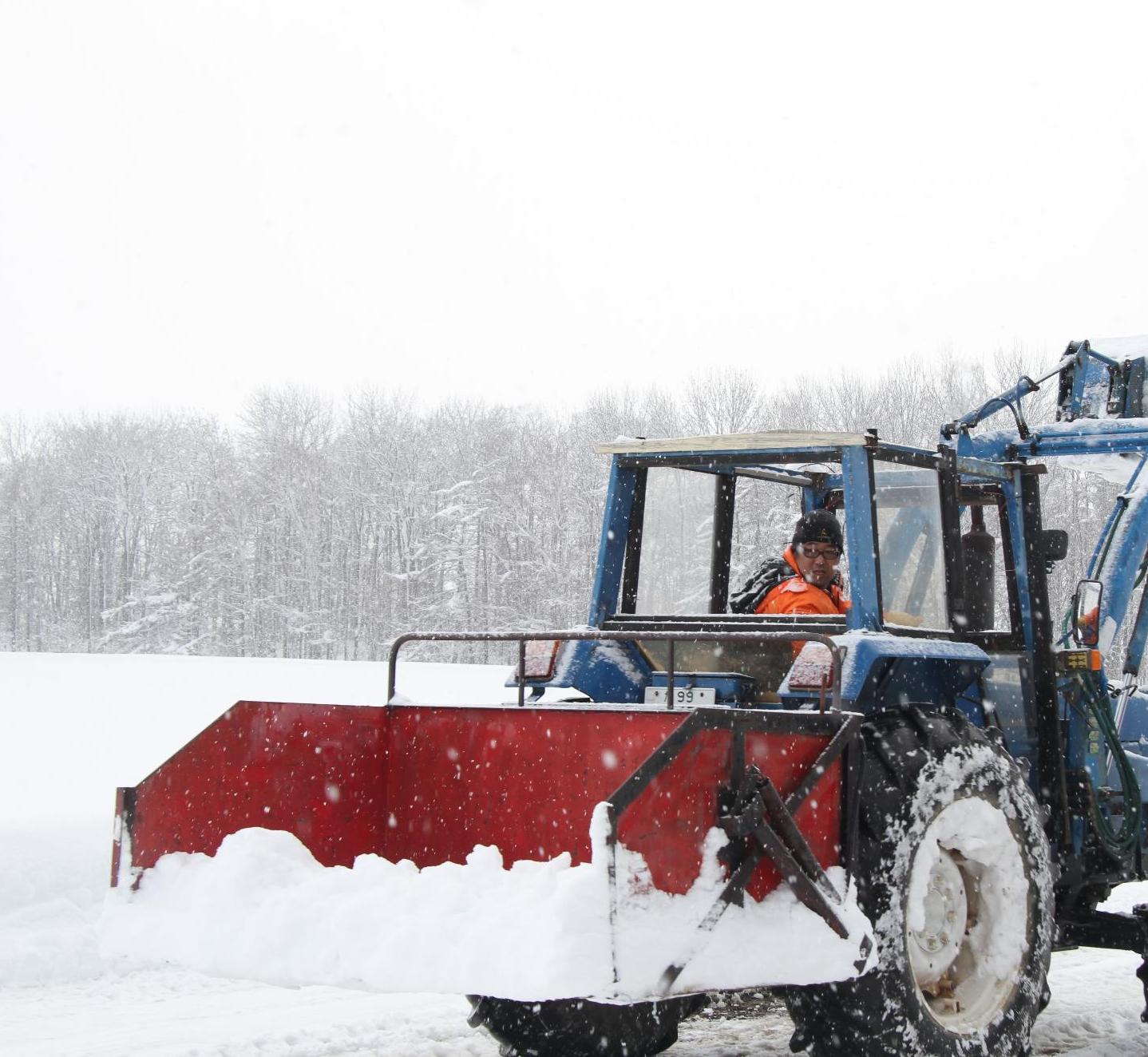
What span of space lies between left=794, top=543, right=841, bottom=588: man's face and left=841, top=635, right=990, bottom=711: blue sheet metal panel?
21.1 inches

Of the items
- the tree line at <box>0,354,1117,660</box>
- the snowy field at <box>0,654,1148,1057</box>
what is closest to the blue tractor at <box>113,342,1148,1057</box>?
the snowy field at <box>0,654,1148,1057</box>

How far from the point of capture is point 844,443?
4.69 metres

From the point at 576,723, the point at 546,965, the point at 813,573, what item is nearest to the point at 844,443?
the point at 813,573

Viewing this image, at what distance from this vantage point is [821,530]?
5301 mm

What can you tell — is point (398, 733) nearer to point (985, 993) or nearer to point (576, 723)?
point (576, 723)

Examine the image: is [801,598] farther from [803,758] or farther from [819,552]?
[803,758]

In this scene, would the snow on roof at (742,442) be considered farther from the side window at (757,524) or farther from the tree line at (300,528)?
the tree line at (300,528)

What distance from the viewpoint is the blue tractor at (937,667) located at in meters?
4.10

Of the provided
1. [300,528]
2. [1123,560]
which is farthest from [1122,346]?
[300,528]

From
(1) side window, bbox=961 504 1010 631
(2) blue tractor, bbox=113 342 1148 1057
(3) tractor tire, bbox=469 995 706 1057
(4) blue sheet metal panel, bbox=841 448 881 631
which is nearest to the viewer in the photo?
(2) blue tractor, bbox=113 342 1148 1057

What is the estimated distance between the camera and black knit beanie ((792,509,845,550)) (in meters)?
5.29

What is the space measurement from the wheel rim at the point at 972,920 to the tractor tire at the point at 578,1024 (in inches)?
30.1

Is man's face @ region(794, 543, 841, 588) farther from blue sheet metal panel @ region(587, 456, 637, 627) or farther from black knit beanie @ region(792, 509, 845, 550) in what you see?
blue sheet metal panel @ region(587, 456, 637, 627)

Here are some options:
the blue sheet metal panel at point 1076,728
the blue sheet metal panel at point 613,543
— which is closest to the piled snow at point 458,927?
the blue sheet metal panel at point 613,543
